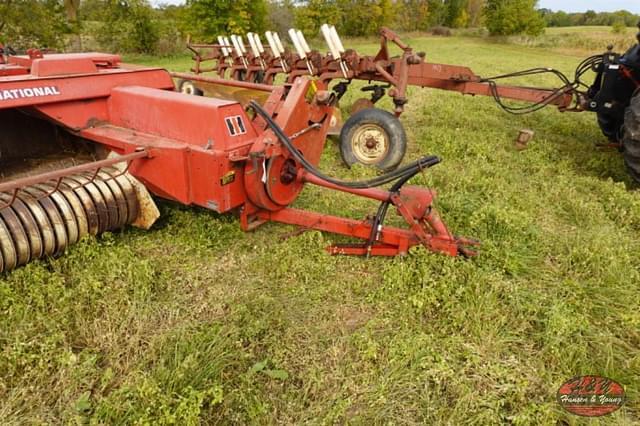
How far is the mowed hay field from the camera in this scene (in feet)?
6.84

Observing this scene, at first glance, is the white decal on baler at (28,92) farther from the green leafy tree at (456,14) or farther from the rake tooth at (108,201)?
the green leafy tree at (456,14)

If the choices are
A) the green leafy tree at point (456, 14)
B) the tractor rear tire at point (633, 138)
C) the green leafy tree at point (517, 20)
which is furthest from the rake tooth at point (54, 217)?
the green leafy tree at point (456, 14)

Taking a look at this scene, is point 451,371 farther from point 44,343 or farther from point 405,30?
point 405,30

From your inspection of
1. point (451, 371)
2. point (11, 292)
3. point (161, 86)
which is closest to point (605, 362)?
point (451, 371)

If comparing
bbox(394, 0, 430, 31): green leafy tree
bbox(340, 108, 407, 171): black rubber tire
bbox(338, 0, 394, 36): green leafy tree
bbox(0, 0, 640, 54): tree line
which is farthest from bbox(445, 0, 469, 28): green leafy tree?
bbox(340, 108, 407, 171): black rubber tire

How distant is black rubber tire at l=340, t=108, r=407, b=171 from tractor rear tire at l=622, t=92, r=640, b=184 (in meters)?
2.21

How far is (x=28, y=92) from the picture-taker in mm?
3068

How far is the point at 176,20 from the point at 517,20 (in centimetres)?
2988

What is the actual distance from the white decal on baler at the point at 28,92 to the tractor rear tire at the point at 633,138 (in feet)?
16.7

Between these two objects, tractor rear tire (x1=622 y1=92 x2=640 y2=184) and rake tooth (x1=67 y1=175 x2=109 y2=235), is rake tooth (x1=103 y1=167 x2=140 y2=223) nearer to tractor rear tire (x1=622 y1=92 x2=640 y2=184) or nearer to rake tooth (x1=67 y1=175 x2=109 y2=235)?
rake tooth (x1=67 y1=175 x2=109 y2=235)

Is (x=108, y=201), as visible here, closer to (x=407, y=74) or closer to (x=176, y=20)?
(x=407, y=74)

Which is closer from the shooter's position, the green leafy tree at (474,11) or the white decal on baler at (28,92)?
the white decal on baler at (28,92)

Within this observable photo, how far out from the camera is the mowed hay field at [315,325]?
2.09 meters

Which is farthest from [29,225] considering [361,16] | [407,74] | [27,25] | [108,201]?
[361,16]
